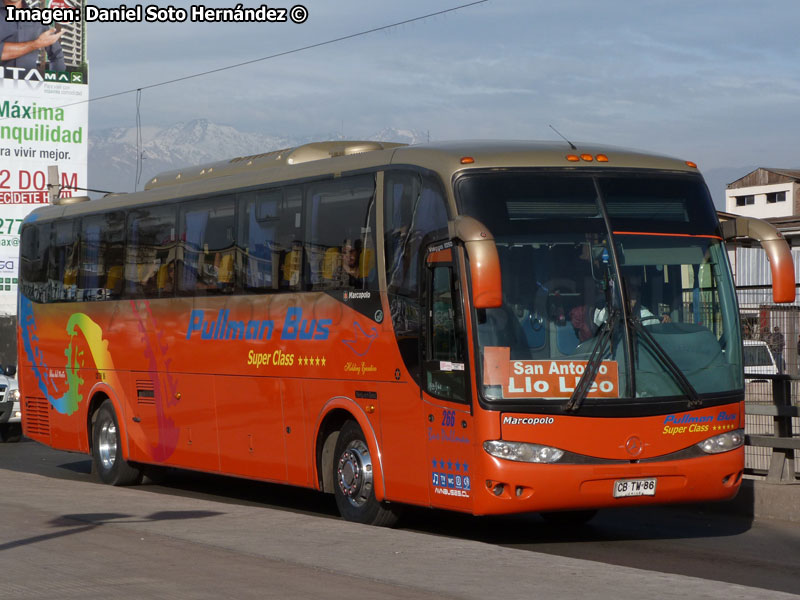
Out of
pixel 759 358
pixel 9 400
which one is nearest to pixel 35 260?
pixel 9 400

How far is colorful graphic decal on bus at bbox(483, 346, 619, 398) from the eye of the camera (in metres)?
10.8

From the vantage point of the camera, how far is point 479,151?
459 inches

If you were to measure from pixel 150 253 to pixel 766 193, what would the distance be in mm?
85993

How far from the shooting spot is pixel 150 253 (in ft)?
54.9

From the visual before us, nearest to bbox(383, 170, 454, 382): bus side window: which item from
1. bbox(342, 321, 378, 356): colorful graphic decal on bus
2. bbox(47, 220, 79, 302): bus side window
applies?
bbox(342, 321, 378, 356): colorful graphic decal on bus

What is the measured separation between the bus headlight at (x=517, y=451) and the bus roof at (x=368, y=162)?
231 centimetres

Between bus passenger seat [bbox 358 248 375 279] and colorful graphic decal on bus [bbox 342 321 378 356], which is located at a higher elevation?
bus passenger seat [bbox 358 248 375 279]

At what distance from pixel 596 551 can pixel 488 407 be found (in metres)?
1.74

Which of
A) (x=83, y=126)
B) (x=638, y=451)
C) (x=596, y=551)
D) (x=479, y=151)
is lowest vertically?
(x=596, y=551)

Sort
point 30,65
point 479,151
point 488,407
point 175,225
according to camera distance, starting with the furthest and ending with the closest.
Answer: point 30,65 < point 175,225 < point 479,151 < point 488,407

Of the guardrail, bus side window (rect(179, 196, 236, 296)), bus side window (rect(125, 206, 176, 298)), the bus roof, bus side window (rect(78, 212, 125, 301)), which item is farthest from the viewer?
bus side window (rect(78, 212, 125, 301))

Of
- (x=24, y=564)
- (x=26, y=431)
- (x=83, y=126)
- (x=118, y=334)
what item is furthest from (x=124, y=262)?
(x=83, y=126)

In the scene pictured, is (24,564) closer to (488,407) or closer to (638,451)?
(488,407)

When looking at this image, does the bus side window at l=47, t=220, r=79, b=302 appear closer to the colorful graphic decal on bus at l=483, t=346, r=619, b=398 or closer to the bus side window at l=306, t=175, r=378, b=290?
the bus side window at l=306, t=175, r=378, b=290
